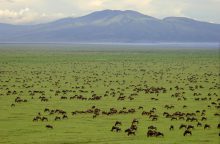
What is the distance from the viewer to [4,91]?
35562 mm

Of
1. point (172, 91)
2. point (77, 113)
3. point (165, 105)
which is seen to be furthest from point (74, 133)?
point (172, 91)

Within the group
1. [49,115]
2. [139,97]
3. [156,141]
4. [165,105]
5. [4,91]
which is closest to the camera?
[156,141]

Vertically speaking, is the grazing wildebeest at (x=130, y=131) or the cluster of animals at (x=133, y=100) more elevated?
the grazing wildebeest at (x=130, y=131)

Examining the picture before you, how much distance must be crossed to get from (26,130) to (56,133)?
1.48m

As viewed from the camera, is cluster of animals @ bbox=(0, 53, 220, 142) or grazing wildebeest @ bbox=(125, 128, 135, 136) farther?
cluster of animals @ bbox=(0, 53, 220, 142)

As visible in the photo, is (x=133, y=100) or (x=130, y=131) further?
(x=133, y=100)

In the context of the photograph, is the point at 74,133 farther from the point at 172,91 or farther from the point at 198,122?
the point at 172,91

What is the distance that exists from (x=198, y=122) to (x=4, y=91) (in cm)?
1823

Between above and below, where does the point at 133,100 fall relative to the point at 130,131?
below

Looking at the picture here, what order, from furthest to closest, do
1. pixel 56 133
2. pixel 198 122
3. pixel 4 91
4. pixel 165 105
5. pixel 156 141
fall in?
pixel 4 91, pixel 165 105, pixel 198 122, pixel 56 133, pixel 156 141

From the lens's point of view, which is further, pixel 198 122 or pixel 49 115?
pixel 49 115

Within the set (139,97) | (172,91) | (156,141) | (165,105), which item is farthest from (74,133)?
(172,91)

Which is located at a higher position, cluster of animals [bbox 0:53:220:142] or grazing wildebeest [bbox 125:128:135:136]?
grazing wildebeest [bbox 125:128:135:136]

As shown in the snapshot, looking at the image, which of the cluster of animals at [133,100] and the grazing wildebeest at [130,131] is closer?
the grazing wildebeest at [130,131]
